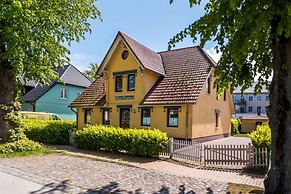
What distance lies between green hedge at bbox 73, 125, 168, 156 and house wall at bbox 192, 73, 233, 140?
5558 mm

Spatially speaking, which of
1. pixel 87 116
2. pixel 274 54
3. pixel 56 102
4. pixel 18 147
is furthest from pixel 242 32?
pixel 56 102

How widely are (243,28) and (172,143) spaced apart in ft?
27.2

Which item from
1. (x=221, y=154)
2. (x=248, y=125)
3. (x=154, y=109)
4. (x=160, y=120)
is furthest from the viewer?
(x=248, y=125)

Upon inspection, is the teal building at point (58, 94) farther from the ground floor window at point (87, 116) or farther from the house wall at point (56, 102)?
the ground floor window at point (87, 116)

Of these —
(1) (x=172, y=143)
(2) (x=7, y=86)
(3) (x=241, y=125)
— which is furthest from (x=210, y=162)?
(3) (x=241, y=125)

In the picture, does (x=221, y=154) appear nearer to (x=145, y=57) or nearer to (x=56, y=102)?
(x=145, y=57)

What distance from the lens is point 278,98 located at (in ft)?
19.4

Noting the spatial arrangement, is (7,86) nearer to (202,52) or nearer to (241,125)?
(202,52)

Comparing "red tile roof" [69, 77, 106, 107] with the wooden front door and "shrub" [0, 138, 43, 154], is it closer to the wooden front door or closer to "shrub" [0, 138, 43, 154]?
the wooden front door

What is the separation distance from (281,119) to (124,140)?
9176mm

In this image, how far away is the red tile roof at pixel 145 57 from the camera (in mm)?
19438

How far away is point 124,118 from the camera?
2100cm

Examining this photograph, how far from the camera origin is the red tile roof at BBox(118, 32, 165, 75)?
19.4m

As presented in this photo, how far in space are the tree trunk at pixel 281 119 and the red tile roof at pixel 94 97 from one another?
1718 centimetres
